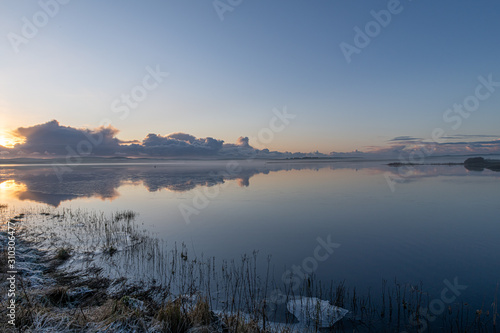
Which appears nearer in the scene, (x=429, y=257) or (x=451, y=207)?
(x=429, y=257)

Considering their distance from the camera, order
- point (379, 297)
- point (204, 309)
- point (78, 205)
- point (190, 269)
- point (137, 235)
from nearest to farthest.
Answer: point (204, 309), point (379, 297), point (190, 269), point (137, 235), point (78, 205)

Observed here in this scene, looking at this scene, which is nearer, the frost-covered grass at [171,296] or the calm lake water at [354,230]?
the frost-covered grass at [171,296]

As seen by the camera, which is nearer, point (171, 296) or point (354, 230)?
point (171, 296)

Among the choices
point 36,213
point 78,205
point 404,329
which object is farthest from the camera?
point 78,205

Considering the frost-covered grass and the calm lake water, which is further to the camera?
the calm lake water

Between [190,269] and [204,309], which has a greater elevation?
[204,309]

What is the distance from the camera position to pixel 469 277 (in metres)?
9.93

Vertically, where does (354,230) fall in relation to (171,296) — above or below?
above

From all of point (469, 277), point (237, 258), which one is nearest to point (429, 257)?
point (469, 277)

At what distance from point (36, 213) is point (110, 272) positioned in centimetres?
1642

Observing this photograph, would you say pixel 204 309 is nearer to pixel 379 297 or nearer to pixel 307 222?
pixel 379 297

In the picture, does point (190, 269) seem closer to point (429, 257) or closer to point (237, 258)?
point (237, 258)

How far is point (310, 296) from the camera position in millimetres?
8688

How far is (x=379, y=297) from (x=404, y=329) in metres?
1.60
